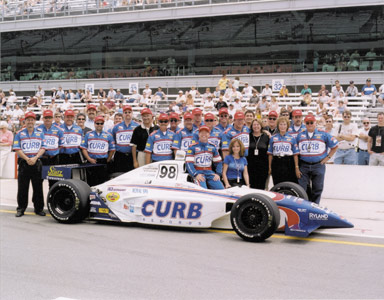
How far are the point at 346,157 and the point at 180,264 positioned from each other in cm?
749

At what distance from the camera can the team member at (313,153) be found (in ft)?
30.8

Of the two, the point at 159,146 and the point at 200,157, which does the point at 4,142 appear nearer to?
the point at 159,146

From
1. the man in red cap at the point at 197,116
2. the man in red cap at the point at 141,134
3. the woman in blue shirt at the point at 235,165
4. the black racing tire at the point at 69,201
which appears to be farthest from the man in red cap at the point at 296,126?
the black racing tire at the point at 69,201

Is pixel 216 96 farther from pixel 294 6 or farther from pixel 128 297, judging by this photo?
pixel 128 297

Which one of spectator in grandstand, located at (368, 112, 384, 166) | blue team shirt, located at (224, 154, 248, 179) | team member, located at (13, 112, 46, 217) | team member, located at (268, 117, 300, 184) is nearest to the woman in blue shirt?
blue team shirt, located at (224, 154, 248, 179)

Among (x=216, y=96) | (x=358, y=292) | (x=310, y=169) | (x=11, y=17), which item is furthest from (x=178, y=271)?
(x=11, y=17)

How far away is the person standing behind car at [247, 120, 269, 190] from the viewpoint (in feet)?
32.5

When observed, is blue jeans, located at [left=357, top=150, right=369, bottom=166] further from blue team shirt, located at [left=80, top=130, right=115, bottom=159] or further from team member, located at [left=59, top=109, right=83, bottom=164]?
team member, located at [left=59, top=109, right=83, bottom=164]

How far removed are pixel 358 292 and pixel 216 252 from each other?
2.11m

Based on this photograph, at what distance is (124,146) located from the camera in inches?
406

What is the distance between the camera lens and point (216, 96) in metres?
23.0

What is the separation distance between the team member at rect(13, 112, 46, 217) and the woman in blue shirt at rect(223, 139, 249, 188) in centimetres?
340

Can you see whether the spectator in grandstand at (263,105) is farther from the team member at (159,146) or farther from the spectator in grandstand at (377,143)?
the team member at (159,146)

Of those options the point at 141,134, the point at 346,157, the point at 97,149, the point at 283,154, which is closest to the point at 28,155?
the point at 97,149
